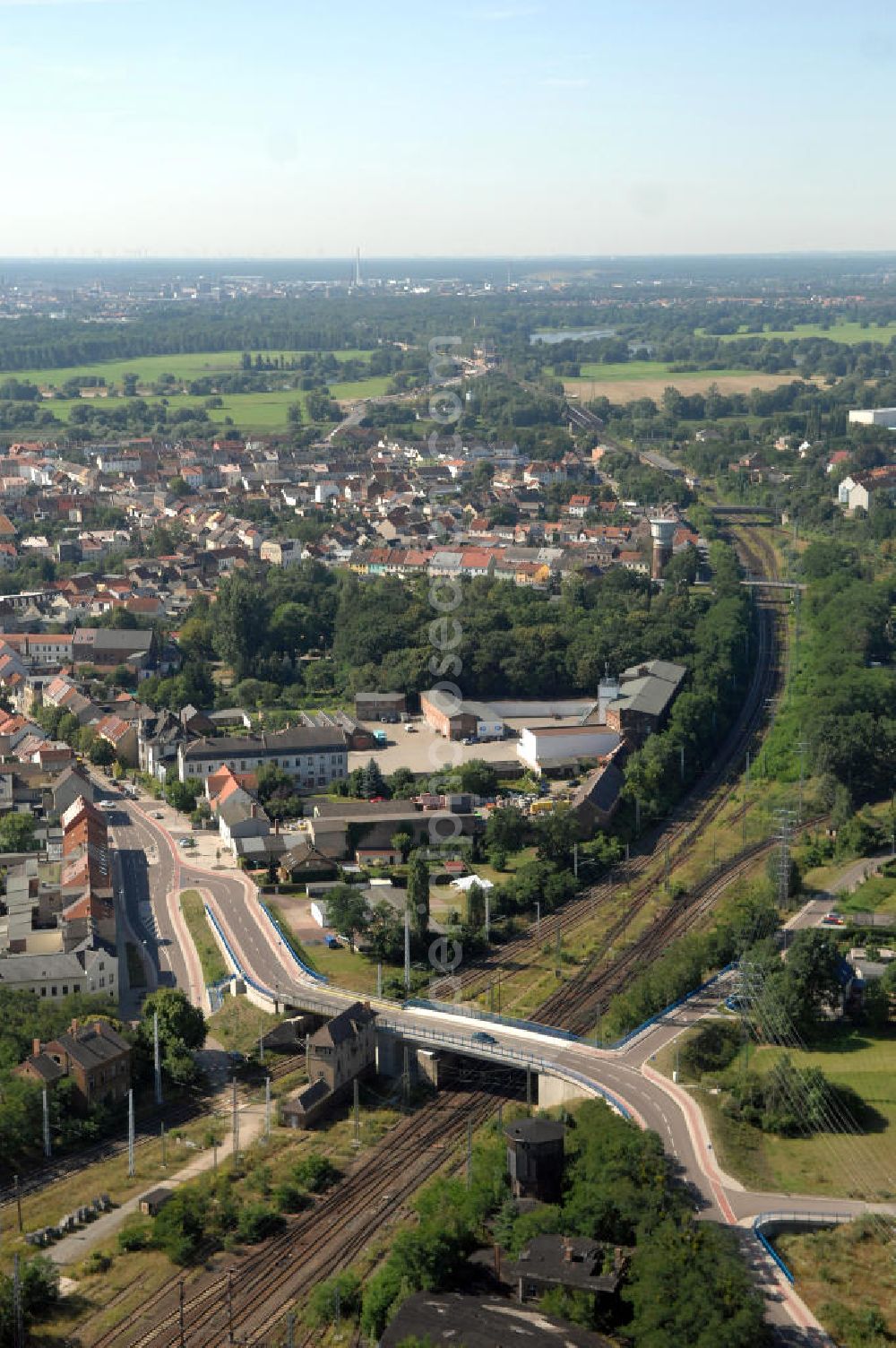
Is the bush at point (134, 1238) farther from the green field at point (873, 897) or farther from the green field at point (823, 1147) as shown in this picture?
the green field at point (873, 897)

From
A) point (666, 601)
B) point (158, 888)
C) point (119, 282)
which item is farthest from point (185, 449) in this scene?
point (119, 282)

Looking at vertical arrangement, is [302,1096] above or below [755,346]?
below

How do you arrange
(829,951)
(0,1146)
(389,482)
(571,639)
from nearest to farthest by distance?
1. (0,1146)
2. (829,951)
3. (571,639)
4. (389,482)

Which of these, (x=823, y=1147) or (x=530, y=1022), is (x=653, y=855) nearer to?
(x=530, y=1022)

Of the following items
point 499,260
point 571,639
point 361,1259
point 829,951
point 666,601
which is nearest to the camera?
point 361,1259

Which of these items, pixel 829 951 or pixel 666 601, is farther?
pixel 666 601

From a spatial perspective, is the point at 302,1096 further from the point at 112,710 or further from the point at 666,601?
the point at 666,601

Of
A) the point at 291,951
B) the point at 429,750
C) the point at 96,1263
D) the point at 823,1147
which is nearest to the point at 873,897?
the point at 823,1147
